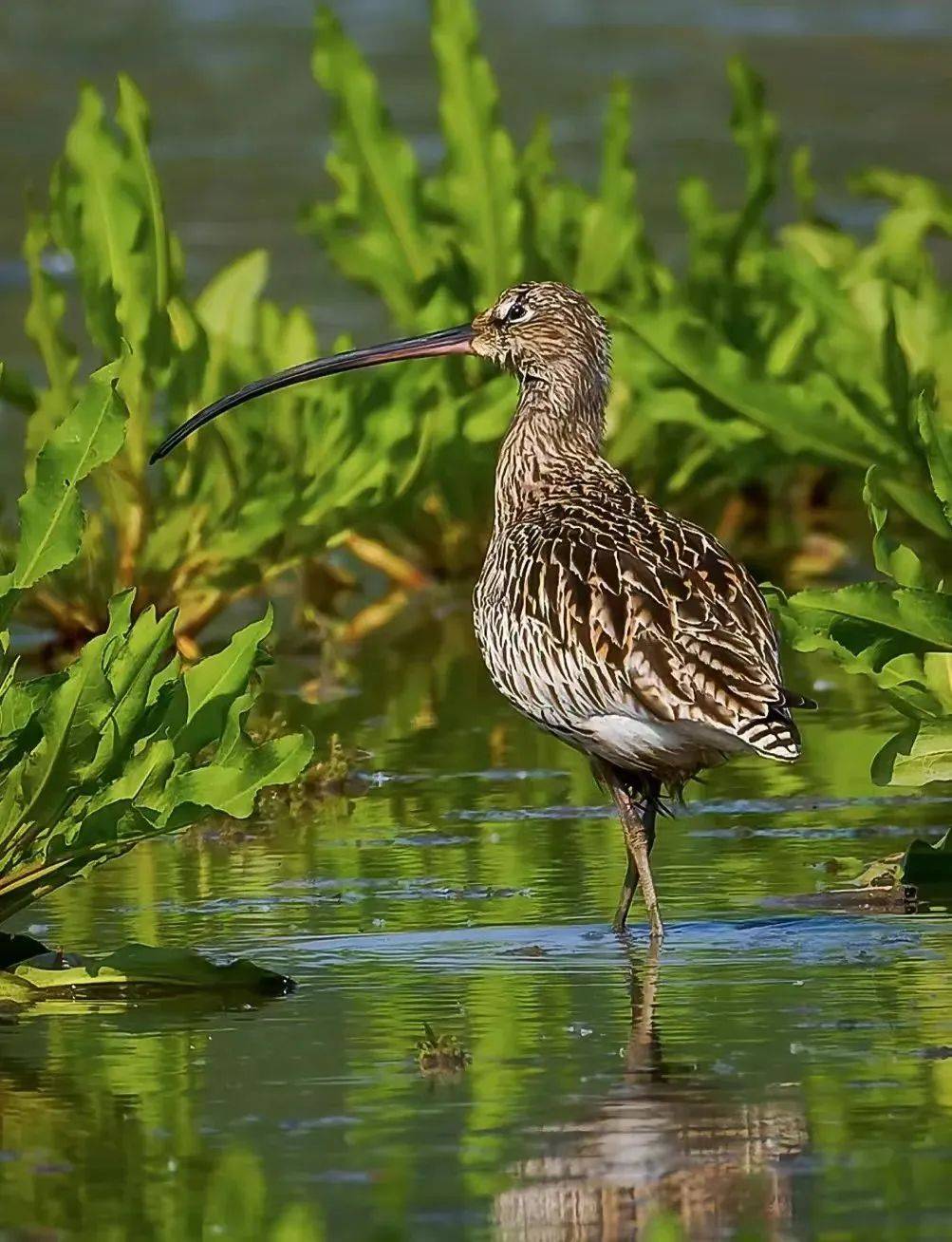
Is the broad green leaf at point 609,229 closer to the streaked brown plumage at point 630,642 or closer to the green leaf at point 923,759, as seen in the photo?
the streaked brown plumage at point 630,642

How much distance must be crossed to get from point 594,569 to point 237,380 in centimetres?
456

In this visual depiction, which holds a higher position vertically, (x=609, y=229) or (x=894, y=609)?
(x=609, y=229)

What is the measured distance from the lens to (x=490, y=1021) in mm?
7145

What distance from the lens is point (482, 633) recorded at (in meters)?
8.78

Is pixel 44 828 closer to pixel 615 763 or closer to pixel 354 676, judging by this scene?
pixel 615 763

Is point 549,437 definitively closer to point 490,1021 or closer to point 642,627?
point 642,627

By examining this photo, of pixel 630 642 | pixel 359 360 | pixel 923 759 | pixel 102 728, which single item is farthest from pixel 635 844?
pixel 359 360

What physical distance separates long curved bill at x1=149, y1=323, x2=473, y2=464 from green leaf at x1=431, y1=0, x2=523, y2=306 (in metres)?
3.16

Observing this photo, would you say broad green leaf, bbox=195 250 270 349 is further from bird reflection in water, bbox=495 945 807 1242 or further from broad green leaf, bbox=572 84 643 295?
bird reflection in water, bbox=495 945 807 1242

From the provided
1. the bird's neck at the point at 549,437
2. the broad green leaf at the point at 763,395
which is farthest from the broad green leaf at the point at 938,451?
the broad green leaf at the point at 763,395

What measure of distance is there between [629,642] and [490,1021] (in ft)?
4.21

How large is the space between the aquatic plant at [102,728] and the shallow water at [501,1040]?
1.32ft

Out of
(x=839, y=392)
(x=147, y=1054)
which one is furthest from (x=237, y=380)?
(x=147, y=1054)

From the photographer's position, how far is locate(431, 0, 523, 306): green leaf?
13414 millimetres
